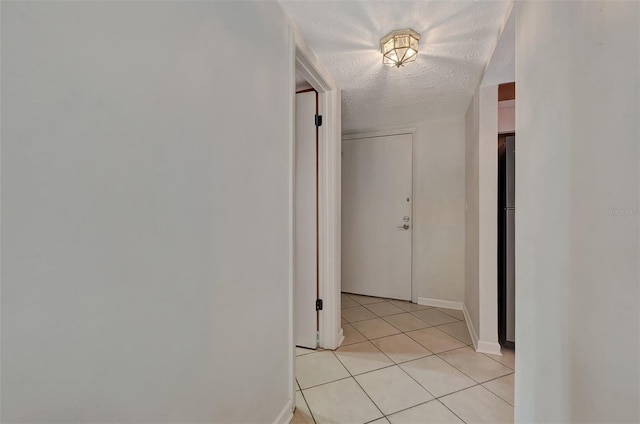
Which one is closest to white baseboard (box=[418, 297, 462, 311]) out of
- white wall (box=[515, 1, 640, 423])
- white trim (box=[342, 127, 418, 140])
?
white trim (box=[342, 127, 418, 140])

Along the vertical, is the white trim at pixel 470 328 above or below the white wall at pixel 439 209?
below

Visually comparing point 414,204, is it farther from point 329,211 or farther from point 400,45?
point 400,45

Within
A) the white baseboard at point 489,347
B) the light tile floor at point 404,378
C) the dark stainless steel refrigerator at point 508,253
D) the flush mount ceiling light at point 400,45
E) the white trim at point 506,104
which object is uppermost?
the white trim at point 506,104

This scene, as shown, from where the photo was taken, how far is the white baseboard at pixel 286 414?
4.38 feet

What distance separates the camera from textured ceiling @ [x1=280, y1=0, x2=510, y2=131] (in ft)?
4.36

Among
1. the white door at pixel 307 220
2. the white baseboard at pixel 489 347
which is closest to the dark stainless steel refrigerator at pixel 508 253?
the white baseboard at pixel 489 347

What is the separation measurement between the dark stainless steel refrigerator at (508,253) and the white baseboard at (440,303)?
0.81m

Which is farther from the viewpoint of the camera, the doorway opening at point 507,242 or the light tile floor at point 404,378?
the doorway opening at point 507,242

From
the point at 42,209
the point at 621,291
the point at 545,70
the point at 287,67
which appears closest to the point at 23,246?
the point at 42,209

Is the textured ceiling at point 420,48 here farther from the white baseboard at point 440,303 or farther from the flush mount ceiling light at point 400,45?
the white baseboard at point 440,303

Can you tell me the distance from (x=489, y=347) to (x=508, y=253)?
0.72 metres

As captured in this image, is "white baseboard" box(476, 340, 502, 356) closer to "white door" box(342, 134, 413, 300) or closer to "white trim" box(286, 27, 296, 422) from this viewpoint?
"white door" box(342, 134, 413, 300)

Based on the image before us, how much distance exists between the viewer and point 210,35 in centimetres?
92

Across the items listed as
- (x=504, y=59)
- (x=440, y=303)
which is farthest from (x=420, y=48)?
(x=440, y=303)
